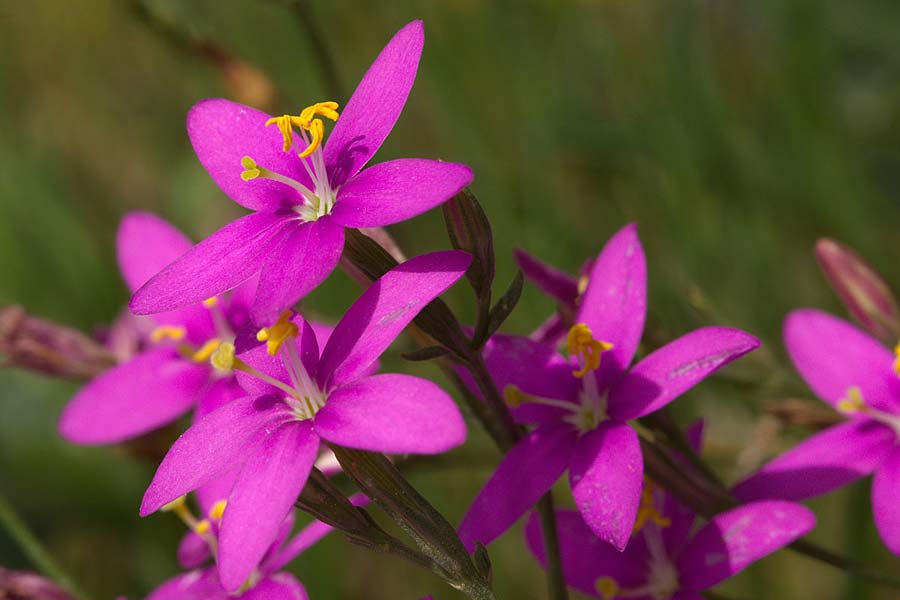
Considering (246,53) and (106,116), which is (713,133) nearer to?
(246,53)

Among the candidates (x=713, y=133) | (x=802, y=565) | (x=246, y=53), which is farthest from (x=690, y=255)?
(x=246, y=53)

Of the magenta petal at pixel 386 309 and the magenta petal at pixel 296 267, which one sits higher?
the magenta petal at pixel 296 267

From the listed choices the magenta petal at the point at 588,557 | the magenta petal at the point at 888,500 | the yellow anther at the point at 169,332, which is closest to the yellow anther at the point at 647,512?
the magenta petal at the point at 588,557

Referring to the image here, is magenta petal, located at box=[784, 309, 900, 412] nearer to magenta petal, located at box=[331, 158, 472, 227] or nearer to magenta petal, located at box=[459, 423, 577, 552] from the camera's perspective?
magenta petal, located at box=[459, 423, 577, 552]

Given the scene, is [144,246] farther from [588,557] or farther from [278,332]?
[588,557]

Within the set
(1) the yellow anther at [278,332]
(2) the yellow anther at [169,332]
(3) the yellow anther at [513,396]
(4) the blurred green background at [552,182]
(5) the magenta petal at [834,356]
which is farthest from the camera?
(4) the blurred green background at [552,182]

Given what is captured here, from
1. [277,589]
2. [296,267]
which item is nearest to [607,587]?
[277,589]

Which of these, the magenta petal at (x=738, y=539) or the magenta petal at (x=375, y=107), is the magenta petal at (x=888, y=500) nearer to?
the magenta petal at (x=738, y=539)
